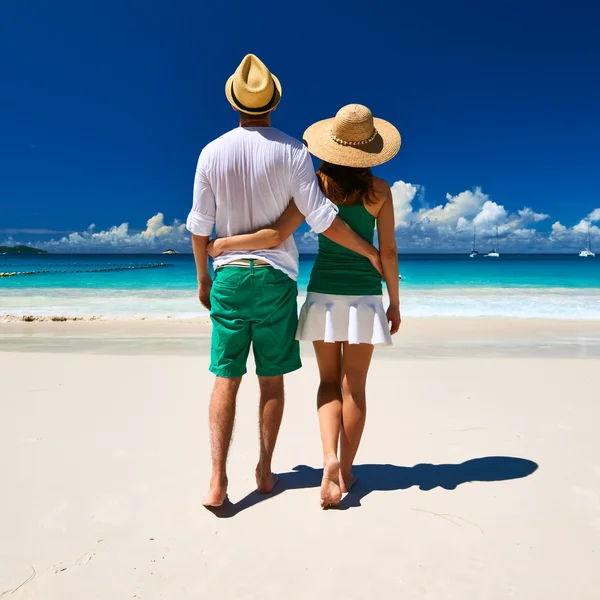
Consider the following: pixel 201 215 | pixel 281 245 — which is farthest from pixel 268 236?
pixel 201 215

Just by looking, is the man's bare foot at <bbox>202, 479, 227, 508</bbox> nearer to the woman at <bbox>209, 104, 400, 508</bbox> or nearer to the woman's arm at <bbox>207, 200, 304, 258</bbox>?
the woman at <bbox>209, 104, 400, 508</bbox>

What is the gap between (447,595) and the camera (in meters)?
1.72

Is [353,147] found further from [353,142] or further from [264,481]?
[264,481]

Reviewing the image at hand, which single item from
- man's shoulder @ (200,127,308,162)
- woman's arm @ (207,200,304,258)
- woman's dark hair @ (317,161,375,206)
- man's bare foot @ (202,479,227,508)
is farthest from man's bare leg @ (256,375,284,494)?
man's shoulder @ (200,127,308,162)

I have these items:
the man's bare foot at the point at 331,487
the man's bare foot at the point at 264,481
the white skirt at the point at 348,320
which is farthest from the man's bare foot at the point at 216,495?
the white skirt at the point at 348,320

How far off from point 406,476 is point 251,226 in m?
1.49

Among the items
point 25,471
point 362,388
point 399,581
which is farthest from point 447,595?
point 25,471

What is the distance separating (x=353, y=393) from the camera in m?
2.46

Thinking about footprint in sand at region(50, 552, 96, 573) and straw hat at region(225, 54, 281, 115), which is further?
straw hat at region(225, 54, 281, 115)

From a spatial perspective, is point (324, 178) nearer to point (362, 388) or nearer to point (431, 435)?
point (362, 388)

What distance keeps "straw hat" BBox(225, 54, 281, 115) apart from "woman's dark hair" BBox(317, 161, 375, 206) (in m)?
0.40

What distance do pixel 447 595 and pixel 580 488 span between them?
1.17m

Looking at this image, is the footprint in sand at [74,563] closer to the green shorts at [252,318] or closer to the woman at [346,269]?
the green shorts at [252,318]

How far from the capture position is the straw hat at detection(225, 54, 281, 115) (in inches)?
88.3
